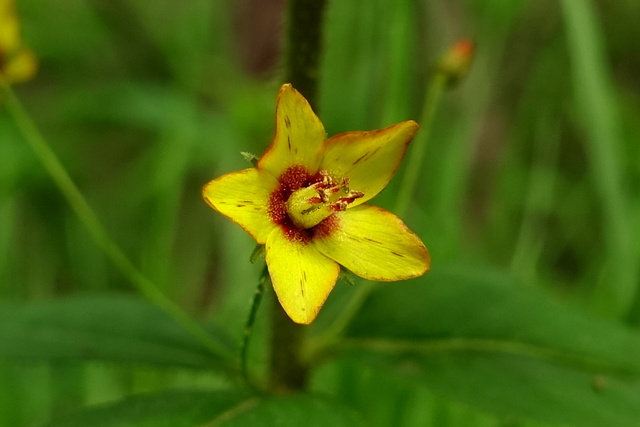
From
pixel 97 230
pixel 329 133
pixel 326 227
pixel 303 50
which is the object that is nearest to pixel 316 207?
pixel 326 227

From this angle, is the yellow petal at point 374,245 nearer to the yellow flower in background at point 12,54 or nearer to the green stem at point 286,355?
the green stem at point 286,355

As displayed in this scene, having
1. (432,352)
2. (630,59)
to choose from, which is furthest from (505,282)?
(630,59)

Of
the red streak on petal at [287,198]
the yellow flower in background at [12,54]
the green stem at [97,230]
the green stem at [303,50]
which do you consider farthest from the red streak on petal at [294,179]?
the yellow flower in background at [12,54]

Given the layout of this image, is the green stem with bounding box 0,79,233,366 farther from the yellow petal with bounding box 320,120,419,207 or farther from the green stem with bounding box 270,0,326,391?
the yellow petal with bounding box 320,120,419,207

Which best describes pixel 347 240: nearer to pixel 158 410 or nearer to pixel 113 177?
pixel 158 410

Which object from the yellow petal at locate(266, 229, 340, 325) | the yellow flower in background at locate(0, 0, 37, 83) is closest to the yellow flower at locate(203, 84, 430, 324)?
the yellow petal at locate(266, 229, 340, 325)
